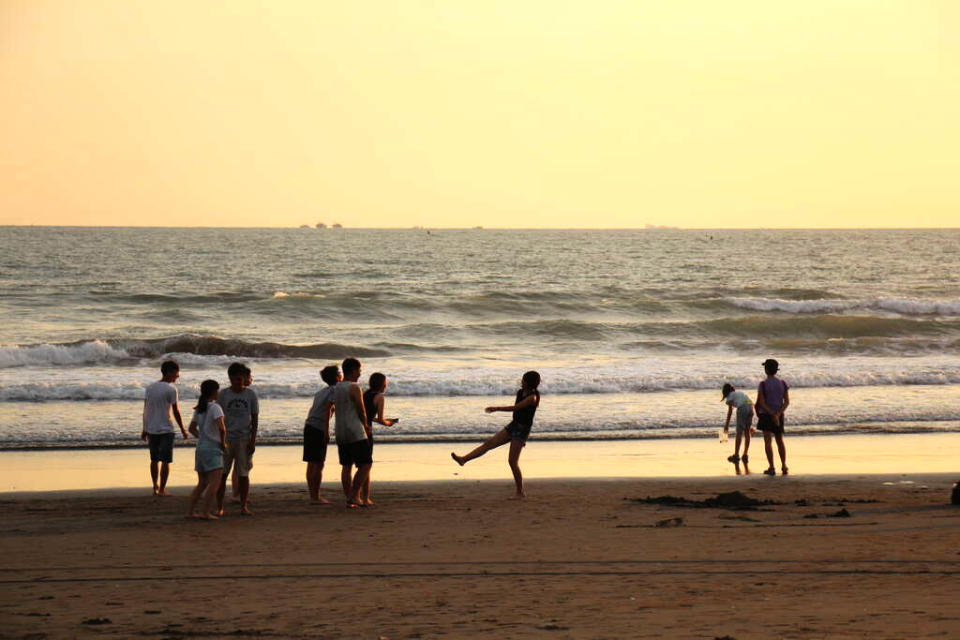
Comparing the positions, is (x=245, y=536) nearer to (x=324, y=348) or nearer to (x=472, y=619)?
(x=472, y=619)

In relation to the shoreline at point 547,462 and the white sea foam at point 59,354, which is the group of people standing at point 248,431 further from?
the white sea foam at point 59,354

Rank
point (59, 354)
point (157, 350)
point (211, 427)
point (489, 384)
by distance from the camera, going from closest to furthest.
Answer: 1. point (211, 427)
2. point (489, 384)
3. point (59, 354)
4. point (157, 350)

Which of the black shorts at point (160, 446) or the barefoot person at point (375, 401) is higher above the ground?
the barefoot person at point (375, 401)

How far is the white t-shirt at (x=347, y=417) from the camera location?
10875 mm

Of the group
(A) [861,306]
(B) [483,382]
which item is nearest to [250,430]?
(B) [483,382]

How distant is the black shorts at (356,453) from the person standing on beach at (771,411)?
5146mm

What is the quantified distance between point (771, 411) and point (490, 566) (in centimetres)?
613

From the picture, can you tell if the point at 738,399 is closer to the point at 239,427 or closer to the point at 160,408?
the point at 239,427

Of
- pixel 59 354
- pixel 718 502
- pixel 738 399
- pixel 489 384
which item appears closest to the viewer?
pixel 718 502

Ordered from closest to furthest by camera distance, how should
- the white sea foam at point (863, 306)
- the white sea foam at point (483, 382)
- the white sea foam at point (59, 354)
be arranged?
the white sea foam at point (483, 382) → the white sea foam at point (59, 354) → the white sea foam at point (863, 306)

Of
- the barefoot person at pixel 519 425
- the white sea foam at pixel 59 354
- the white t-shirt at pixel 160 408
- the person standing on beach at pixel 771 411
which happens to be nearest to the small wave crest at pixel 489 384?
the white sea foam at pixel 59 354

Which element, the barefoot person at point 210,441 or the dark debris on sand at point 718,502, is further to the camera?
the dark debris on sand at point 718,502

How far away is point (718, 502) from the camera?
11.0m

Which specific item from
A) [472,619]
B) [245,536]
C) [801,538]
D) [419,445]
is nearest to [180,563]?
[245,536]
